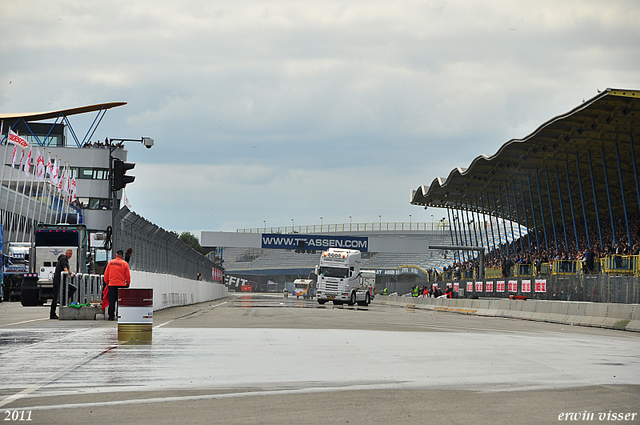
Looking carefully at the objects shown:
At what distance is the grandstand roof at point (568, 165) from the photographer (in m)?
41.8

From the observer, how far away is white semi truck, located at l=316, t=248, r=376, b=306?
169ft

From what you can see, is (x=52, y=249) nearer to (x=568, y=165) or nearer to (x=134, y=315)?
(x=134, y=315)

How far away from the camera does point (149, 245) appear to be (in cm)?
2750

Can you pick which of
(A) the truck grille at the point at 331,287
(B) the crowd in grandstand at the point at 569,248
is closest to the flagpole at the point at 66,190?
(A) the truck grille at the point at 331,287

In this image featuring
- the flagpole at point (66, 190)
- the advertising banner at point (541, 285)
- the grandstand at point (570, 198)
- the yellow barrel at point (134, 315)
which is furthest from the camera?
the flagpole at point (66, 190)

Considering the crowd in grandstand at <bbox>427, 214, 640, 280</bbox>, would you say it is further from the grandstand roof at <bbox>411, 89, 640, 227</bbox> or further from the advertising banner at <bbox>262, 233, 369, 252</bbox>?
the advertising banner at <bbox>262, 233, 369, 252</bbox>

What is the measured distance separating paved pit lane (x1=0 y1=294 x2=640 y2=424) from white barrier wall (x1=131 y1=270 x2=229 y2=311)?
1094 cm

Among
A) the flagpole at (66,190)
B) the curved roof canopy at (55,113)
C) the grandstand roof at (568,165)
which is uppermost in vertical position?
the curved roof canopy at (55,113)

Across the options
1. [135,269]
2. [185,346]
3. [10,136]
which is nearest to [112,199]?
[135,269]

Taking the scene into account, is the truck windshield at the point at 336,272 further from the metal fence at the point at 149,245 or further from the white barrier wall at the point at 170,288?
the metal fence at the point at 149,245

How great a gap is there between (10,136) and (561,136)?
38380mm

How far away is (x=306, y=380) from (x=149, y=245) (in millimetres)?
19829

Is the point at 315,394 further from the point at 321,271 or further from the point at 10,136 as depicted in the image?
the point at 10,136

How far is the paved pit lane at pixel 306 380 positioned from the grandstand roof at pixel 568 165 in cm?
2826
